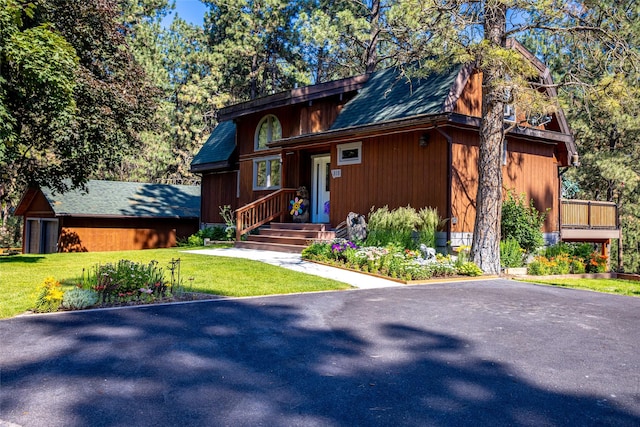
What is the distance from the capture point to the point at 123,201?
24953 mm

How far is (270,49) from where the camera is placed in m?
34.5

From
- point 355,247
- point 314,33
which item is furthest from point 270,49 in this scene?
point 355,247

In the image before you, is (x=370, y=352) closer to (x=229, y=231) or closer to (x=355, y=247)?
(x=355, y=247)

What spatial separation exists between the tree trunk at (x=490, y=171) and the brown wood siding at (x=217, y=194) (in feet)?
41.6

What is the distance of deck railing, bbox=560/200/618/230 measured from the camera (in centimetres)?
1648

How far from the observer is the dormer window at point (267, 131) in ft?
62.6

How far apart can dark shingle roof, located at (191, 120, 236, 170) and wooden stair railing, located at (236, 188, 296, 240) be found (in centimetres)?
481

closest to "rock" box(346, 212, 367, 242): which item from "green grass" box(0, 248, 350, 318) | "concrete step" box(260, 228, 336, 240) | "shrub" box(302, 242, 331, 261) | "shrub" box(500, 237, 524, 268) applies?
"concrete step" box(260, 228, 336, 240)

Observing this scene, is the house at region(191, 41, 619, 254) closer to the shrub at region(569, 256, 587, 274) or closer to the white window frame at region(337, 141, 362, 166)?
the white window frame at region(337, 141, 362, 166)

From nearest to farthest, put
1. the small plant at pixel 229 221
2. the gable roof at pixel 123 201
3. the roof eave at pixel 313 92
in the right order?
the roof eave at pixel 313 92, the small plant at pixel 229 221, the gable roof at pixel 123 201

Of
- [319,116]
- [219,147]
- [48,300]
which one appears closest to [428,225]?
[319,116]

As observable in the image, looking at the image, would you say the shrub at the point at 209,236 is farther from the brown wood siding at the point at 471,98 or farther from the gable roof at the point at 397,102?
the brown wood siding at the point at 471,98

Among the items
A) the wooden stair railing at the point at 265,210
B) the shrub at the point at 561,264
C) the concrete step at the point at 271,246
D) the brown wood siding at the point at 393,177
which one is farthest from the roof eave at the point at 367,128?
the shrub at the point at 561,264

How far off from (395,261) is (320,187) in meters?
7.81
